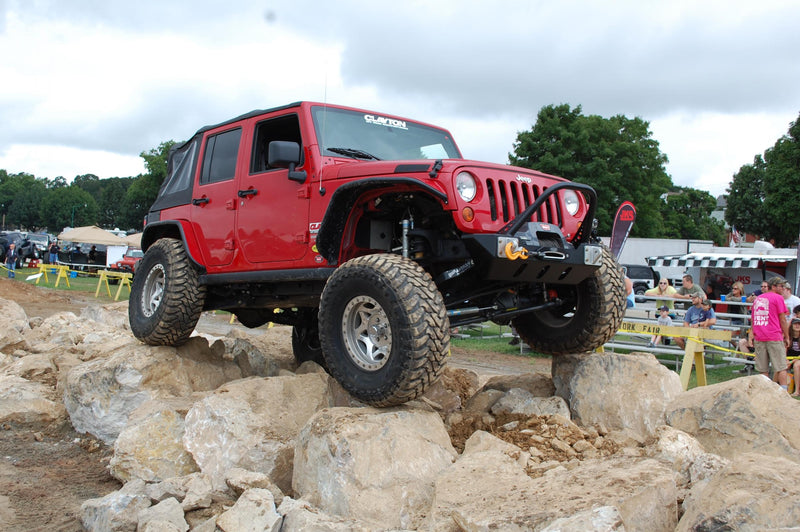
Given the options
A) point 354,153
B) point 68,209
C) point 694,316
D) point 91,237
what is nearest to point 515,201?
point 354,153

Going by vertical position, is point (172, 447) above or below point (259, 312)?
below

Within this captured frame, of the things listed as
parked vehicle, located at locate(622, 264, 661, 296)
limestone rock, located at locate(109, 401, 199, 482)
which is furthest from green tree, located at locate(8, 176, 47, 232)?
limestone rock, located at locate(109, 401, 199, 482)

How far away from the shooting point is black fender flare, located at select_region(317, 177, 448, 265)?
442cm

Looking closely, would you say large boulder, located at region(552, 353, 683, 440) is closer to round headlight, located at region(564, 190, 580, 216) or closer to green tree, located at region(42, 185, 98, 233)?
round headlight, located at region(564, 190, 580, 216)

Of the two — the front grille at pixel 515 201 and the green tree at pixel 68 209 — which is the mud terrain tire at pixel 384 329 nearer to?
the front grille at pixel 515 201

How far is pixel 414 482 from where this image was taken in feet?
13.2

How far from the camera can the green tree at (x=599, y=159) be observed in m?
38.5

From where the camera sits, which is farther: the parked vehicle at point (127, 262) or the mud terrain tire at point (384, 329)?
the parked vehicle at point (127, 262)

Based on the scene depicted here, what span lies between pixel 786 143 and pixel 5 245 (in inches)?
1591

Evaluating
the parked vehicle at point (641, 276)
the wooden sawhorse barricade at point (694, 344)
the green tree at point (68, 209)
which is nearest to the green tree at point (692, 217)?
the parked vehicle at point (641, 276)

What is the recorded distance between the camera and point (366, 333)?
4.64m

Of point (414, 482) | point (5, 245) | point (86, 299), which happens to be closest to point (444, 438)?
point (414, 482)

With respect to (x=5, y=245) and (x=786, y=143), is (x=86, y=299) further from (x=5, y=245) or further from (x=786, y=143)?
(x=786, y=143)

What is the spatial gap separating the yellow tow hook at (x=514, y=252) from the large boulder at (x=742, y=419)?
1658 mm
